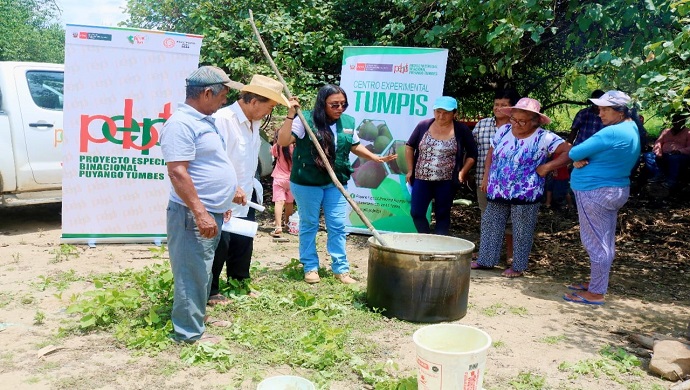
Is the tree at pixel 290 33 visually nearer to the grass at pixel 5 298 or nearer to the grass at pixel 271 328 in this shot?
the grass at pixel 271 328

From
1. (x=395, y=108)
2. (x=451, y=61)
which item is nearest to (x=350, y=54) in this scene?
(x=395, y=108)

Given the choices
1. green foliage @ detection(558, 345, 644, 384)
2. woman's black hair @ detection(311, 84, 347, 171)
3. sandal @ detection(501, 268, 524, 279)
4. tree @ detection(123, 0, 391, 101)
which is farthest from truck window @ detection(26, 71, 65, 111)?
green foliage @ detection(558, 345, 644, 384)

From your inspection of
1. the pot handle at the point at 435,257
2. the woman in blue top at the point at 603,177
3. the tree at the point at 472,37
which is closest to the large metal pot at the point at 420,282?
the pot handle at the point at 435,257

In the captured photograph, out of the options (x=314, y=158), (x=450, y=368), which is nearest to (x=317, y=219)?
(x=314, y=158)

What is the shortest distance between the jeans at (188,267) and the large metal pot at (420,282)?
124 centimetres

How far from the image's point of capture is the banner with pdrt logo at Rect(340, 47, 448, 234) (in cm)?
682

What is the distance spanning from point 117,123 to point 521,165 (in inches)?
157

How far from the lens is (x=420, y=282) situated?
438 cm

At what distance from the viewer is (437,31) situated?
694 centimetres

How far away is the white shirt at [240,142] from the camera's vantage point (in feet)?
14.2

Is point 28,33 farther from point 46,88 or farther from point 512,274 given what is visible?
point 512,274

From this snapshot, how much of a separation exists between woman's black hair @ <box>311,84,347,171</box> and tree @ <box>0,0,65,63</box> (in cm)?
1554

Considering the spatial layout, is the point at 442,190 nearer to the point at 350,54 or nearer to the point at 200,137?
the point at 350,54

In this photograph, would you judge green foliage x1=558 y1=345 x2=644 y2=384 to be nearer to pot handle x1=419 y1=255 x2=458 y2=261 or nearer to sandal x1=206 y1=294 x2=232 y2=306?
pot handle x1=419 y1=255 x2=458 y2=261
